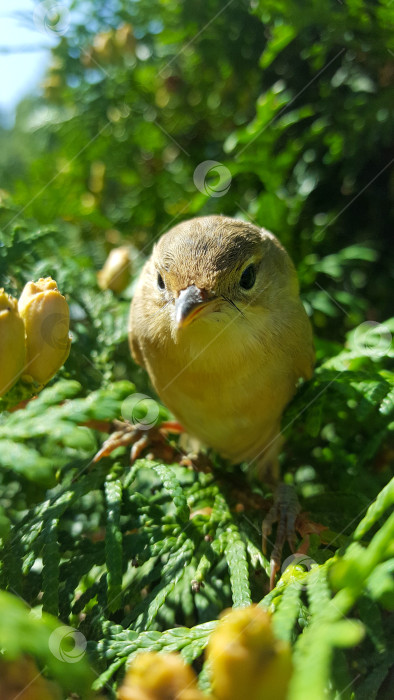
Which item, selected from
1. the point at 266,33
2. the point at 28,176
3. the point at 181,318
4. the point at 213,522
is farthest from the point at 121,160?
the point at 213,522

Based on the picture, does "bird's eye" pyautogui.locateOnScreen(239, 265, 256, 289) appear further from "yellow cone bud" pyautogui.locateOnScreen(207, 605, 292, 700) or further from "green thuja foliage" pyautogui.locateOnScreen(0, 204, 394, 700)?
"yellow cone bud" pyautogui.locateOnScreen(207, 605, 292, 700)

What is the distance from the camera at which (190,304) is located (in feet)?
5.79

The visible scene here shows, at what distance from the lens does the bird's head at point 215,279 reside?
6.05 feet

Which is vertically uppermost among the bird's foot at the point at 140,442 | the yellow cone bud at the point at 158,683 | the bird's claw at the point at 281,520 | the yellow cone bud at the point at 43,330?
the yellow cone bud at the point at 43,330

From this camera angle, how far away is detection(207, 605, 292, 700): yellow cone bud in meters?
0.76

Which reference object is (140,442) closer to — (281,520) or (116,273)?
(281,520)

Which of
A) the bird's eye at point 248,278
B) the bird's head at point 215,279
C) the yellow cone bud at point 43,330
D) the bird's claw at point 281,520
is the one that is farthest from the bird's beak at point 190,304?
the bird's claw at point 281,520

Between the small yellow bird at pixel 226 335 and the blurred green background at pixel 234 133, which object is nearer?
the small yellow bird at pixel 226 335

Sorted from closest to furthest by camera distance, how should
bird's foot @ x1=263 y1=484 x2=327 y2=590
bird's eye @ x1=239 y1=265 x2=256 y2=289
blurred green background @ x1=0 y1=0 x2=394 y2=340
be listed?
bird's foot @ x1=263 y1=484 x2=327 y2=590 → bird's eye @ x1=239 y1=265 x2=256 y2=289 → blurred green background @ x1=0 y1=0 x2=394 y2=340

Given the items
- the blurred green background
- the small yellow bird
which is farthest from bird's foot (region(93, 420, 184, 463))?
the blurred green background

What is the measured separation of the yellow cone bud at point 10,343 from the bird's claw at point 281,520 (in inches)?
36.0

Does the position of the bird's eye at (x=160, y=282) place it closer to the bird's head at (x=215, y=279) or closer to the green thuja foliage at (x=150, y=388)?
the bird's head at (x=215, y=279)

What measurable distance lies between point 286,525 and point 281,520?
0.04 metres

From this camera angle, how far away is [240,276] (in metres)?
1.96
